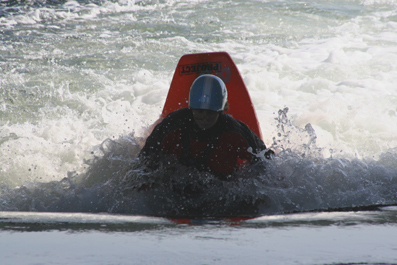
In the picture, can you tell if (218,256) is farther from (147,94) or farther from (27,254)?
(147,94)

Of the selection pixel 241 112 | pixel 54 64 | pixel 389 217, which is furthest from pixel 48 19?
pixel 389 217

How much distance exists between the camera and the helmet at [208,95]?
3.05m

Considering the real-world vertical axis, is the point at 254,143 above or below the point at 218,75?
below

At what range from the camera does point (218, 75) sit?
13.1 ft

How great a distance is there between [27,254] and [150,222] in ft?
2.08

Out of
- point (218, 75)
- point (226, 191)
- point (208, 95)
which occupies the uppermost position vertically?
point (218, 75)

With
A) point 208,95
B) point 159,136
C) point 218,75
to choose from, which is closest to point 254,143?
point 208,95

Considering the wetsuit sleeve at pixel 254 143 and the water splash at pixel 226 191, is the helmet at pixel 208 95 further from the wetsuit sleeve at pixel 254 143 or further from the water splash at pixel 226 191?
the water splash at pixel 226 191

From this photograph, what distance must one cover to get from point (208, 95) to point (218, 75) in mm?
974

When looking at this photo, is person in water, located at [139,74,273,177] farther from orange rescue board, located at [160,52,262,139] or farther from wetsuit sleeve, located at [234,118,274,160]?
orange rescue board, located at [160,52,262,139]

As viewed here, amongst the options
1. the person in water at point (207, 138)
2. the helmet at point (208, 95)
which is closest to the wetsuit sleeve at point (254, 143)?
the person in water at point (207, 138)

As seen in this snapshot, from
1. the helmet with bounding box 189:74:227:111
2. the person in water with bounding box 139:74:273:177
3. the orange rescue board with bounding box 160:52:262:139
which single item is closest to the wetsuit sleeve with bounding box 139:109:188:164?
the person in water with bounding box 139:74:273:177

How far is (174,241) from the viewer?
57.8 inches

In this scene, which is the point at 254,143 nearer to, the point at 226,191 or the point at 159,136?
the point at 226,191
